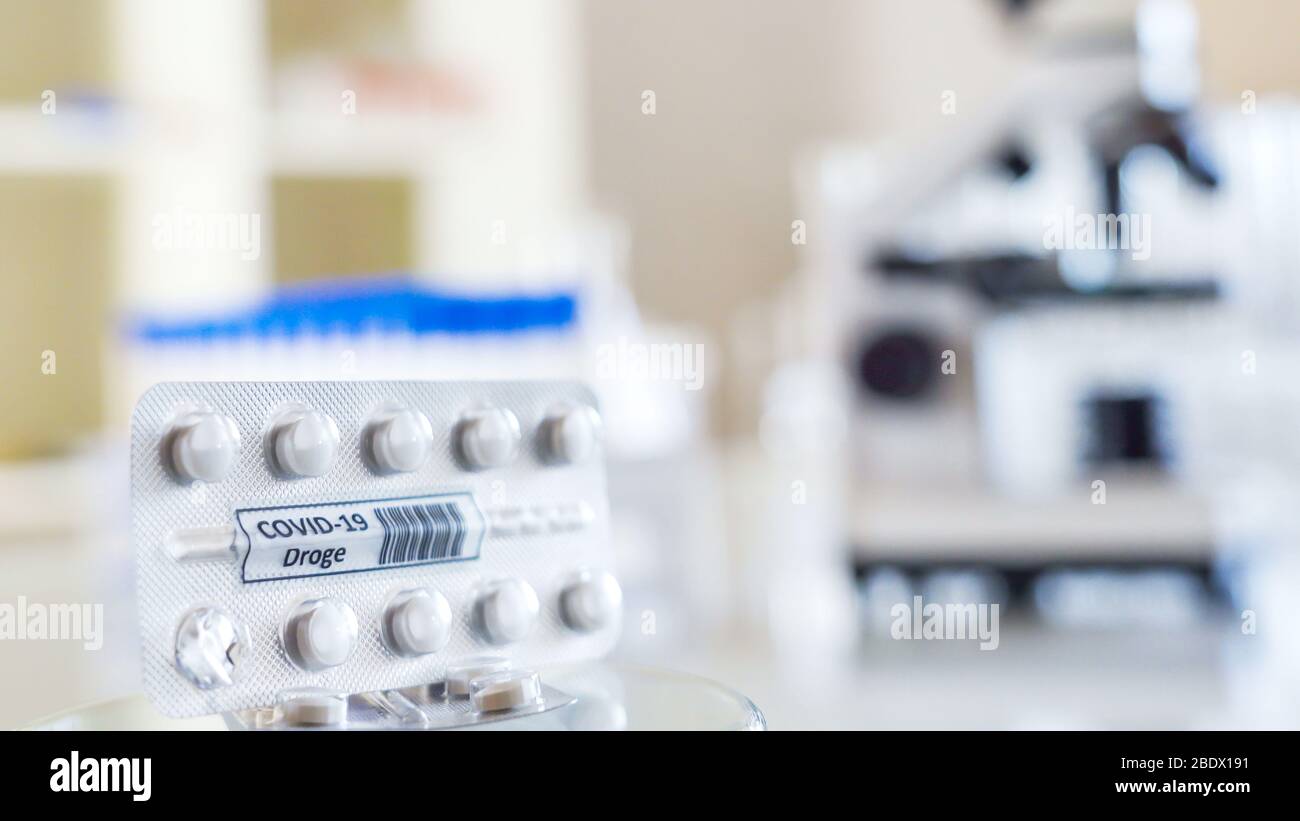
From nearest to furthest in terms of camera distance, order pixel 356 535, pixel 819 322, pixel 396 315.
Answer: pixel 356 535
pixel 396 315
pixel 819 322

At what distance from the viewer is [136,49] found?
142 centimetres

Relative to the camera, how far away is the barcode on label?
1.14 feet

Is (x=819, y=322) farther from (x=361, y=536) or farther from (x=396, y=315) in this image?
(x=361, y=536)

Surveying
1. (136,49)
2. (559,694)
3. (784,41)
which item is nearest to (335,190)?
(136,49)

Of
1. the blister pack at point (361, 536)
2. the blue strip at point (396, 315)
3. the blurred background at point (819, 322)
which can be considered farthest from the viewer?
the blurred background at point (819, 322)

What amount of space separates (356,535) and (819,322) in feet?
2.47

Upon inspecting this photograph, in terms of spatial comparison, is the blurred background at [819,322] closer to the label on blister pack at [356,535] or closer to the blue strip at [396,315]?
the blue strip at [396,315]

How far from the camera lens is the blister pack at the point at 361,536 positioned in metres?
0.32

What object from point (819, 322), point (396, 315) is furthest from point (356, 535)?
point (819, 322)

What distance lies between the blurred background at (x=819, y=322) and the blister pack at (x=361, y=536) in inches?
5.3

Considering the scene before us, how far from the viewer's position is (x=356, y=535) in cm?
34

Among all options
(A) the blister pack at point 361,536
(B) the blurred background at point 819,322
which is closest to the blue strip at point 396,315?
(B) the blurred background at point 819,322
